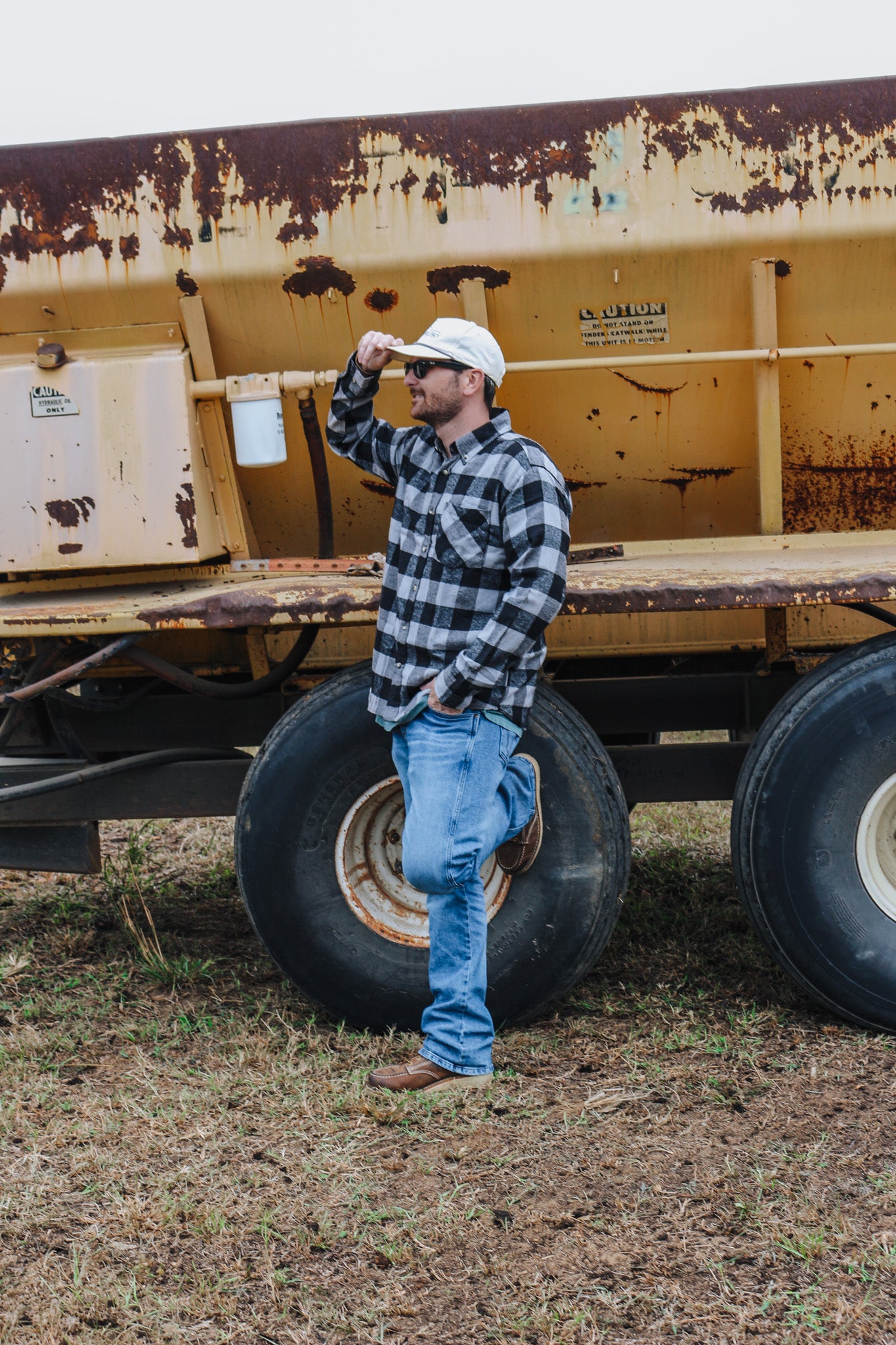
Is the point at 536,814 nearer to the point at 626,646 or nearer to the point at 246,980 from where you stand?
the point at 626,646

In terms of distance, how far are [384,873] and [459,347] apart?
1538 millimetres

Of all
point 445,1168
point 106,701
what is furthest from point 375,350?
point 445,1168

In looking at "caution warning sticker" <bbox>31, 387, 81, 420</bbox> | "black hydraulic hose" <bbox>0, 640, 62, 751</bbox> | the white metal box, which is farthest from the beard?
"black hydraulic hose" <bbox>0, 640, 62, 751</bbox>

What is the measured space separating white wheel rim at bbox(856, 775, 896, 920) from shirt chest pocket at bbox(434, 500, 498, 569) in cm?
133

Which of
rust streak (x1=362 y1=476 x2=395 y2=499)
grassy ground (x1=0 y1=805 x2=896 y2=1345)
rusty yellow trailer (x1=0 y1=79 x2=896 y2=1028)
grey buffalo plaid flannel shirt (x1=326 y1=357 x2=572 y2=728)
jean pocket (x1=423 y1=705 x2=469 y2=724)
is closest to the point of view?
grassy ground (x1=0 y1=805 x2=896 y2=1345)

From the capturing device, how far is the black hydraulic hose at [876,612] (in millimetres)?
3523

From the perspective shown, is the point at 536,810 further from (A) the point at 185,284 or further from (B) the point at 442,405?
(A) the point at 185,284

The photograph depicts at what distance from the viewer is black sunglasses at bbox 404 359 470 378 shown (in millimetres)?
3021

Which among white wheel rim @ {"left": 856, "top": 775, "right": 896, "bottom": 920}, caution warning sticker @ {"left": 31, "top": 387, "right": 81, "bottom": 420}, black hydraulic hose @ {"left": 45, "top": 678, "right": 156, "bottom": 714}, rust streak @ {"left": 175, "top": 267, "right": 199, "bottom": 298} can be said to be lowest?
white wheel rim @ {"left": 856, "top": 775, "right": 896, "bottom": 920}

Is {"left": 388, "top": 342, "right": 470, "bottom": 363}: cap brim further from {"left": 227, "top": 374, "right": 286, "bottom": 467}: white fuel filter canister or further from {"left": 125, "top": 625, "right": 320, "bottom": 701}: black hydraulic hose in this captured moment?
{"left": 125, "top": 625, "right": 320, "bottom": 701}: black hydraulic hose

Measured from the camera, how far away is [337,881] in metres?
3.47

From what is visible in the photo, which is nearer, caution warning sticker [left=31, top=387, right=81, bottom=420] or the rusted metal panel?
the rusted metal panel

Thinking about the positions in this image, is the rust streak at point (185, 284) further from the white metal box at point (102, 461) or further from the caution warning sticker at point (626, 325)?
the caution warning sticker at point (626, 325)

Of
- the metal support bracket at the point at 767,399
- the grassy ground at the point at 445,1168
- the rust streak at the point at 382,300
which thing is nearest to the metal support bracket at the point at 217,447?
the rust streak at the point at 382,300
